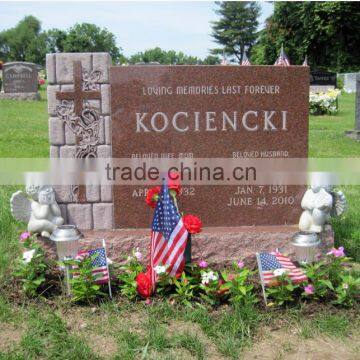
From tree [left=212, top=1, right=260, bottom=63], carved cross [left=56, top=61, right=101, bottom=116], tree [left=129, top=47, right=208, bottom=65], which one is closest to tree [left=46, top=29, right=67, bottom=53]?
tree [left=129, top=47, right=208, bottom=65]

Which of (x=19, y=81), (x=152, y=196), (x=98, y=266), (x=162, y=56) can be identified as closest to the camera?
(x=98, y=266)

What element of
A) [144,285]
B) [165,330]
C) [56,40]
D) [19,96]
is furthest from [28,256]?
[56,40]

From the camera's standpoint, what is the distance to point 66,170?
415cm

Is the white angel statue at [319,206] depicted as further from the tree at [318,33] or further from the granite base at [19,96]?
the tree at [318,33]

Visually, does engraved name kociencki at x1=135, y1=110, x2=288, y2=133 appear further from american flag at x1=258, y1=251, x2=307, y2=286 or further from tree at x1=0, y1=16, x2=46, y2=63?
tree at x1=0, y1=16, x2=46, y2=63

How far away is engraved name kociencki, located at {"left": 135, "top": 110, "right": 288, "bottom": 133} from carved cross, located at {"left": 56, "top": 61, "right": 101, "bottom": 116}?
1.24 feet

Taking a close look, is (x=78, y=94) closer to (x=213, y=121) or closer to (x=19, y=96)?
(x=213, y=121)

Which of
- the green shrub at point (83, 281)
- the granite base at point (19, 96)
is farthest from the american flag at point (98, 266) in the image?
the granite base at point (19, 96)

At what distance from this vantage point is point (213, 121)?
4.11 m

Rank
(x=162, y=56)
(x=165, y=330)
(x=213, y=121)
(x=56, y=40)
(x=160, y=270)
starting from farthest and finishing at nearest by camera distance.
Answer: (x=162, y=56) → (x=56, y=40) → (x=213, y=121) → (x=160, y=270) → (x=165, y=330)

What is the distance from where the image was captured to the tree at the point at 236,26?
78750 mm

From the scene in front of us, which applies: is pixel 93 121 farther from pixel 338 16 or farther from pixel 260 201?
pixel 338 16

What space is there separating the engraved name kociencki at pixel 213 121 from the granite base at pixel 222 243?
82 cm

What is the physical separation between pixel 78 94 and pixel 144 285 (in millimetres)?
1583
